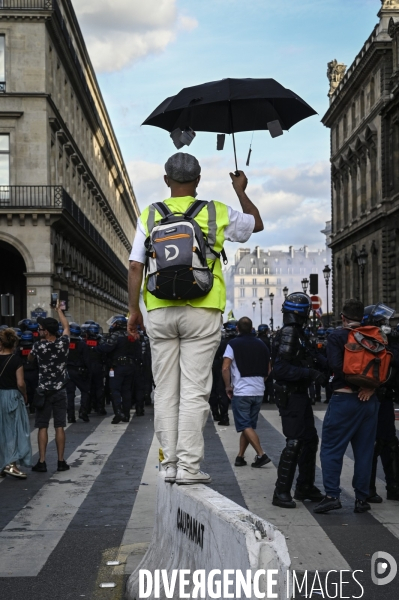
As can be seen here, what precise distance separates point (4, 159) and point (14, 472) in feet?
92.5

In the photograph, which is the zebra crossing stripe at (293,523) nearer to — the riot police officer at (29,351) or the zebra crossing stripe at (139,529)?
the zebra crossing stripe at (139,529)

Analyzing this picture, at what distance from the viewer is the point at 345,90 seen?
5878 centimetres

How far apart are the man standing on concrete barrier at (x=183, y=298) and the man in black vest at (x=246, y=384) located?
5.30m

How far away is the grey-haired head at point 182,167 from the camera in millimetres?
5262

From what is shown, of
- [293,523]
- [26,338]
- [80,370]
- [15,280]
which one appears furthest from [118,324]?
[15,280]

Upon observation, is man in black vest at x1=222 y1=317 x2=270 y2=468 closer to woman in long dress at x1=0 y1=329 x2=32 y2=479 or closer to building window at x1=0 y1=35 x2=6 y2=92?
woman in long dress at x1=0 y1=329 x2=32 y2=479

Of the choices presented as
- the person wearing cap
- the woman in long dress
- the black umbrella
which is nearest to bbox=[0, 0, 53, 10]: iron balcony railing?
the person wearing cap

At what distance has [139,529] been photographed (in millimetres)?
7016

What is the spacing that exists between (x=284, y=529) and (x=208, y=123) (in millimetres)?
3152

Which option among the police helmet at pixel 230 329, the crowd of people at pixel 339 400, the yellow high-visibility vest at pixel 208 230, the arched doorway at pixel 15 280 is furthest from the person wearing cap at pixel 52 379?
the arched doorway at pixel 15 280

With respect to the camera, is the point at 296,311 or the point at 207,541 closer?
the point at 207,541

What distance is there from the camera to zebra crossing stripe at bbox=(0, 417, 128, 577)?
20.1 feet

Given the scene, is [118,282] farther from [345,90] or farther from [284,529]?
[284,529]

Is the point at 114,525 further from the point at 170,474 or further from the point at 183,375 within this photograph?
the point at 183,375
